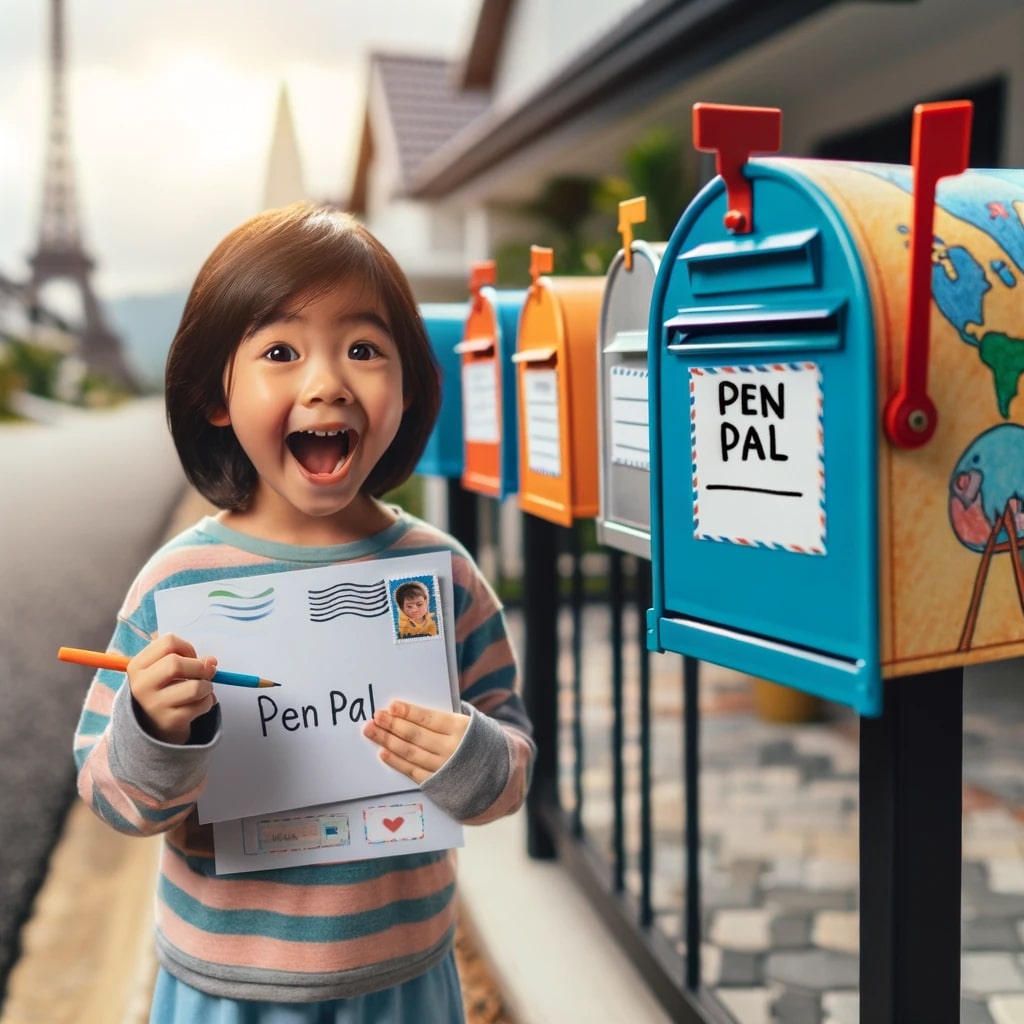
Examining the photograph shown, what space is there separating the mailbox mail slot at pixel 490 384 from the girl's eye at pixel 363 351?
2.44 feet

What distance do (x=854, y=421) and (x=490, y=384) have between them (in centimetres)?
122

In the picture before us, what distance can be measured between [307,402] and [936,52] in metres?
5.01

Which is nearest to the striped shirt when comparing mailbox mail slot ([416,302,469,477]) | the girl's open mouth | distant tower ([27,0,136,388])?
the girl's open mouth

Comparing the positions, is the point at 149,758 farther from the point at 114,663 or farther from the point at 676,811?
the point at 676,811

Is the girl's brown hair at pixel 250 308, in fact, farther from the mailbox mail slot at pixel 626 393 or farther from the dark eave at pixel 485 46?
the dark eave at pixel 485 46

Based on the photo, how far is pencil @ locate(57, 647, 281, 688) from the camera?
985mm

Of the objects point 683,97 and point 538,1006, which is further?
point 683,97

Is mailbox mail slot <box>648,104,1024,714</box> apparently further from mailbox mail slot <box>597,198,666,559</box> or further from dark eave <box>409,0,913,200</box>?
dark eave <box>409,0,913,200</box>

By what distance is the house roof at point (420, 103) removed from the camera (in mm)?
12016

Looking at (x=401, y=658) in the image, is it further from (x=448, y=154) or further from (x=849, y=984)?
(x=448, y=154)

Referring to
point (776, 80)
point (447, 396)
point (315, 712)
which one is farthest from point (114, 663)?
point (776, 80)

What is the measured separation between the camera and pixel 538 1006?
2.04 meters

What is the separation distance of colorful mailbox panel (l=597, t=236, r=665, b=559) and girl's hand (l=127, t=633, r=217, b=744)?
0.61 metres

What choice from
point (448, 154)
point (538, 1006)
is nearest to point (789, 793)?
point (538, 1006)
